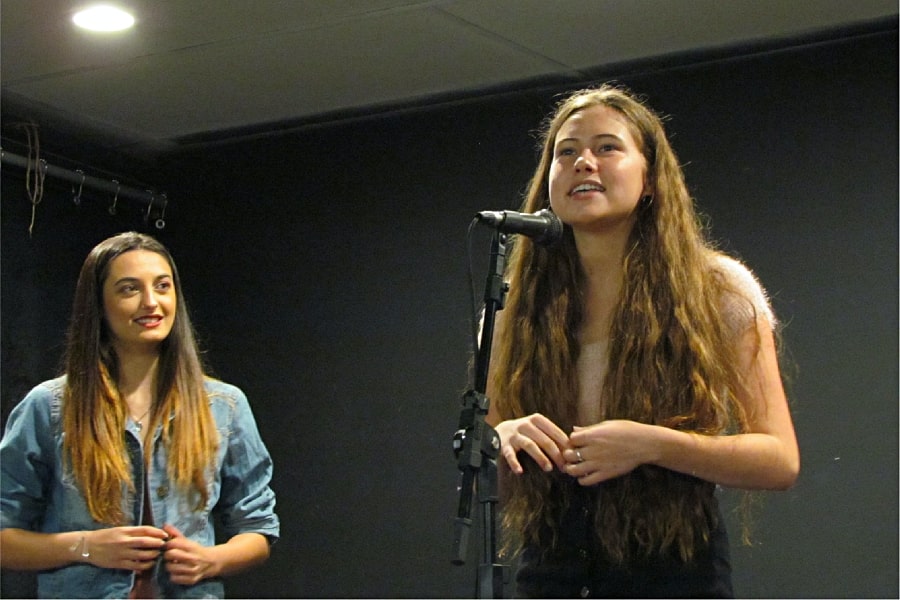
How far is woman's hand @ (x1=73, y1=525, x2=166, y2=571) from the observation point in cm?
219

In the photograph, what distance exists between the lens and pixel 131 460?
91.4 inches

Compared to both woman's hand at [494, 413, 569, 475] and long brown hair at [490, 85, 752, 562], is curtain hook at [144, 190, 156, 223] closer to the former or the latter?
long brown hair at [490, 85, 752, 562]

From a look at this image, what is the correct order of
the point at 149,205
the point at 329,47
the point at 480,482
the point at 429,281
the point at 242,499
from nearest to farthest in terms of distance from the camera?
the point at 480,482, the point at 242,499, the point at 329,47, the point at 429,281, the point at 149,205

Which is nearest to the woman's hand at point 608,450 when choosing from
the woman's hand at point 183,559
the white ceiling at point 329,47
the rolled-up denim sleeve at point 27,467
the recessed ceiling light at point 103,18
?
the woman's hand at point 183,559

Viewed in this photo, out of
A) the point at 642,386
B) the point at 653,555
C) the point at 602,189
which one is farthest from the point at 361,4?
the point at 653,555

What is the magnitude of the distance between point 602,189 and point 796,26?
1.33 metres

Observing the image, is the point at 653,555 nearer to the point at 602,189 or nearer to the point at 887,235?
the point at 602,189

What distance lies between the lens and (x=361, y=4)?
297cm

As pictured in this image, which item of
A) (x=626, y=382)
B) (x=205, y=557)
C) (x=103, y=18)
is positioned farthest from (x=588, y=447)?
(x=103, y=18)

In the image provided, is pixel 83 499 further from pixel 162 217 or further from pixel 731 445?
pixel 162 217

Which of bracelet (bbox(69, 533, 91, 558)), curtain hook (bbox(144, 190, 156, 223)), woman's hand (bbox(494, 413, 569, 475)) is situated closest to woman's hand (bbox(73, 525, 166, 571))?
bracelet (bbox(69, 533, 91, 558))

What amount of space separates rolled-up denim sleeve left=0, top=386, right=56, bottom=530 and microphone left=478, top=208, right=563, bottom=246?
1.10 m

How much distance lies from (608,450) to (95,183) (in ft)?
8.27

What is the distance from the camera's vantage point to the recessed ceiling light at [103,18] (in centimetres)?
306
